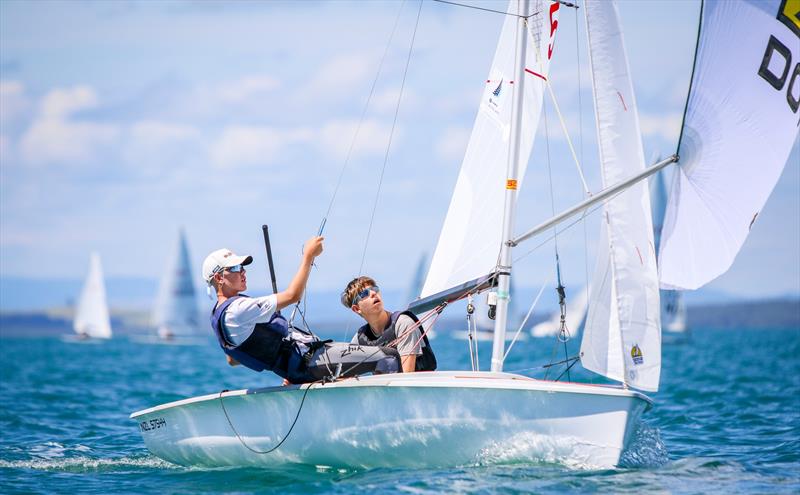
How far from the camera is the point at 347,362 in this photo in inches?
292

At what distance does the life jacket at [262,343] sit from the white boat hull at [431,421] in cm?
24

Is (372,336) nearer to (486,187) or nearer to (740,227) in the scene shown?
(486,187)

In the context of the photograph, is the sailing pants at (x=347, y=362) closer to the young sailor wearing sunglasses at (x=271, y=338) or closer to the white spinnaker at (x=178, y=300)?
the young sailor wearing sunglasses at (x=271, y=338)

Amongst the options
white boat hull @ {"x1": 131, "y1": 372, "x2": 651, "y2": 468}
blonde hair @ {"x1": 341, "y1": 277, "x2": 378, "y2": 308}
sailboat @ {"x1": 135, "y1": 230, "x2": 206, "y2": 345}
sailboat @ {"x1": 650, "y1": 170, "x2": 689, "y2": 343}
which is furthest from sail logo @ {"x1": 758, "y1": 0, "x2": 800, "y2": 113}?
sailboat @ {"x1": 135, "y1": 230, "x2": 206, "y2": 345}

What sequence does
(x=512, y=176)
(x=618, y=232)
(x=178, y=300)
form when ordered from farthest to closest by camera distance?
(x=178, y=300), (x=512, y=176), (x=618, y=232)

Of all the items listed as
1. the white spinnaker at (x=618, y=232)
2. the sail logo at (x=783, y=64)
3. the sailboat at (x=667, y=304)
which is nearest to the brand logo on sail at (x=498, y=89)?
the white spinnaker at (x=618, y=232)

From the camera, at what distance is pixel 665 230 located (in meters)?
7.12

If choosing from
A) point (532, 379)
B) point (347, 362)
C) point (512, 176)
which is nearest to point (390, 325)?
point (347, 362)

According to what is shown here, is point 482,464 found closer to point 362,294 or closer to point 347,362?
point 347,362

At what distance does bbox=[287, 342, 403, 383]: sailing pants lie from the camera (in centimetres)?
740

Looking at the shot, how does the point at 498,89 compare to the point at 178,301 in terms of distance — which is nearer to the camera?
the point at 498,89

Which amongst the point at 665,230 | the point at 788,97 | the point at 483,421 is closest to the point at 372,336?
the point at 483,421

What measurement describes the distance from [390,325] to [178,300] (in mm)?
48168

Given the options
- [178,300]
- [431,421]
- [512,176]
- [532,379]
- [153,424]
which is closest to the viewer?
[431,421]
